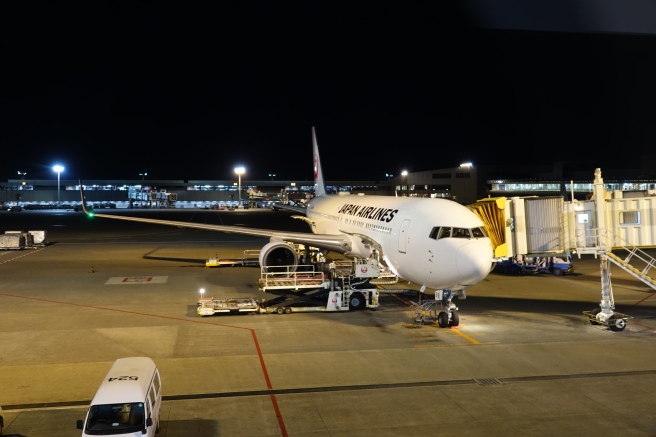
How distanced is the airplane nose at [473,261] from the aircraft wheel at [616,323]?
5066 mm

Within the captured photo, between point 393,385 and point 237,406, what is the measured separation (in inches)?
151

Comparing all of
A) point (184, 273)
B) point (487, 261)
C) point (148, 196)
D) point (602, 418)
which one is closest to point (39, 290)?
point (184, 273)

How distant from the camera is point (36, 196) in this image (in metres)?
144

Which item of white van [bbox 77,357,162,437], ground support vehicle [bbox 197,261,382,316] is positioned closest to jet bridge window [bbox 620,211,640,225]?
ground support vehicle [bbox 197,261,382,316]

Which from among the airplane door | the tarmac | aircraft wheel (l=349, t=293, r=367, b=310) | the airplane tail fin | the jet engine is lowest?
the tarmac

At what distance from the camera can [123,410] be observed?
10.2 m

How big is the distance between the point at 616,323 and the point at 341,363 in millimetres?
10029

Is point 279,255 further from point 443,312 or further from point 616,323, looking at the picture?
point 616,323

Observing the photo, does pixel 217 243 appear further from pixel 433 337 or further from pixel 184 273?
pixel 433 337

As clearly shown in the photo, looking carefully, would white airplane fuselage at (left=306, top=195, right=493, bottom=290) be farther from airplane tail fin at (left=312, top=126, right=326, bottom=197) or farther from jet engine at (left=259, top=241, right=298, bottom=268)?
airplane tail fin at (left=312, top=126, right=326, bottom=197)

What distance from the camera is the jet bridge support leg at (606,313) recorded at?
763 inches

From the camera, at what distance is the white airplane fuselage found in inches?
712

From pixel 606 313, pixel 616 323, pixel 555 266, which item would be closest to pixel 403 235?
pixel 606 313

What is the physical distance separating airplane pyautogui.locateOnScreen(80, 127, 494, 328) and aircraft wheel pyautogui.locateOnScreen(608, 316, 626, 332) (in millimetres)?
5060
